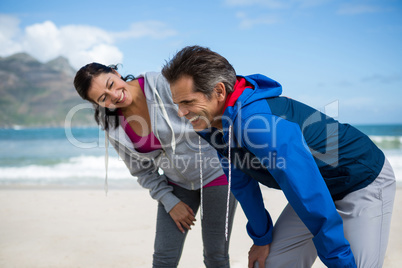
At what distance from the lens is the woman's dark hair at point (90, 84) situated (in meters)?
2.15

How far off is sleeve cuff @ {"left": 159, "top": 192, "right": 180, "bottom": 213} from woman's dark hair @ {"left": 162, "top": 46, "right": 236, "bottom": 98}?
3.05 ft

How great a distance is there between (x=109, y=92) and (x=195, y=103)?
0.81m

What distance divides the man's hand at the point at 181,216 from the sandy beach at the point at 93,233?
132 cm

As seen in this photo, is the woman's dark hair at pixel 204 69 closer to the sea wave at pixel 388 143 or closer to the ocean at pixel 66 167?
the ocean at pixel 66 167

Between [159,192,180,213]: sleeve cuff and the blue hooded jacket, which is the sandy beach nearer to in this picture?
[159,192,180,213]: sleeve cuff

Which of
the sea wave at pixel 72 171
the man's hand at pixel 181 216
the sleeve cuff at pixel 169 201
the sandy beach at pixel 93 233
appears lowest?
the sea wave at pixel 72 171

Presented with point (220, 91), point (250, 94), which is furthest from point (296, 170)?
point (220, 91)

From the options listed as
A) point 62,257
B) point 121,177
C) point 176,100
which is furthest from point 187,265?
point 121,177

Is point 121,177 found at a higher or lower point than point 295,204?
lower

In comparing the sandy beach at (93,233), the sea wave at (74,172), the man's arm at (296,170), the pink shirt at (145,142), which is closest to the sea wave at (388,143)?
the sea wave at (74,172)

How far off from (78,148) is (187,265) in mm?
13928

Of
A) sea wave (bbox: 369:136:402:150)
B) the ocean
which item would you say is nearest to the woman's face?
the ocean

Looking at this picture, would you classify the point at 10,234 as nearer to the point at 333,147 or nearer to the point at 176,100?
the point at 176,100

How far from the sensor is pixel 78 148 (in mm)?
16234
